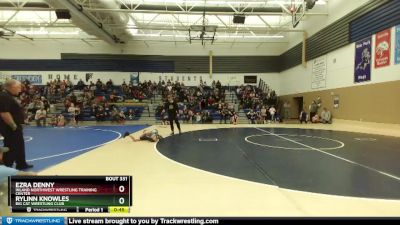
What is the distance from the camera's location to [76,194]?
2.18 m

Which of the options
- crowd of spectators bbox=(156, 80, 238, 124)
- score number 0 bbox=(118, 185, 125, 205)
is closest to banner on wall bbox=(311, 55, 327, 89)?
crowd of spectators bbox=(156, 80, 238, 124)

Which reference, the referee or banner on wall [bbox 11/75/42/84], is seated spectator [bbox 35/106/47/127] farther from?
the referee

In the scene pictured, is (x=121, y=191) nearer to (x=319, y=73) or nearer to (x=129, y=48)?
(x=319, y=73)

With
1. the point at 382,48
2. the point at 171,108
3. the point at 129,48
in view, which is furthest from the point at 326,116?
the point at 129,48

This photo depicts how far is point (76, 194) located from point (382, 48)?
14768 millimetres

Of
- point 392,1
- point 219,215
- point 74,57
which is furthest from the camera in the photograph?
point 74,57

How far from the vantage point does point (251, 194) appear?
12.4ft

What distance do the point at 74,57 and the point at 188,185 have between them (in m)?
26.3

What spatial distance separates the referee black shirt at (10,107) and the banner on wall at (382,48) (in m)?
14.0

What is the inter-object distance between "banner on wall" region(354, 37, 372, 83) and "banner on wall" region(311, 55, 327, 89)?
3356 mm

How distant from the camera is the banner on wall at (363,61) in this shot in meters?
14.2

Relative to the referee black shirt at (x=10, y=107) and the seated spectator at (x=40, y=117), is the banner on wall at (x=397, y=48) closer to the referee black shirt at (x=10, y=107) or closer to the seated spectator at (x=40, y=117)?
the referee black shirt at (x=10, y=107)

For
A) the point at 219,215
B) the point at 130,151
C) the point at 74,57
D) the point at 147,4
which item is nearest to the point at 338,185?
the point at 219,215

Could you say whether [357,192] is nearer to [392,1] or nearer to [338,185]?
[338,185]
